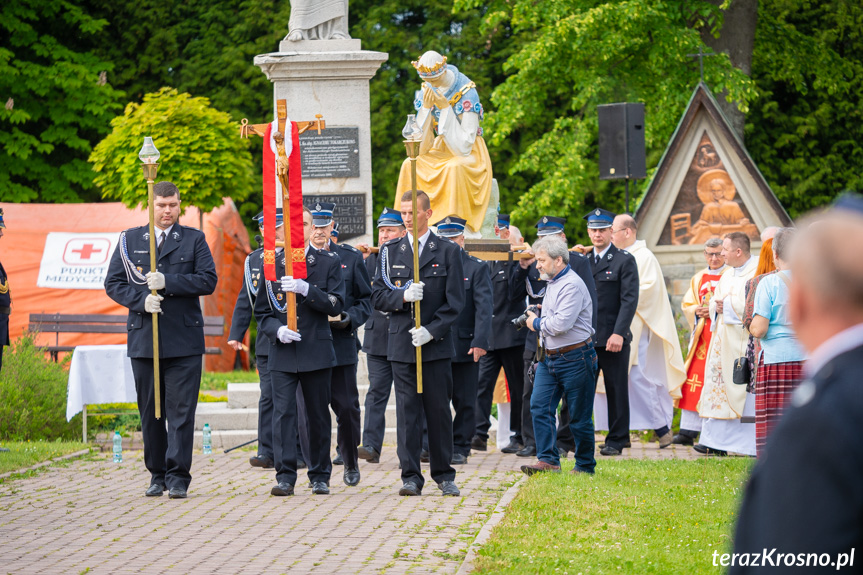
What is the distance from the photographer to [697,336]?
1117cm

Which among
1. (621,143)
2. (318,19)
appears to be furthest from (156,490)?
(621,143)

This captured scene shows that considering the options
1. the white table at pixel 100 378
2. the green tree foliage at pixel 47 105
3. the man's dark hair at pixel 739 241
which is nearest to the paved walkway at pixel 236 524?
the white table at pixel 100 378

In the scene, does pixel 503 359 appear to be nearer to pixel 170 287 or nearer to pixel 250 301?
pixel 250 301

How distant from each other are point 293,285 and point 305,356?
21.6 inches

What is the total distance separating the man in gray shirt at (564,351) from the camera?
27.4 ft

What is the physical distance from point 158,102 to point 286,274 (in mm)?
11535

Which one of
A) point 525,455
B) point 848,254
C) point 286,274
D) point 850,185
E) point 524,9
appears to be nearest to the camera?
point 848,254

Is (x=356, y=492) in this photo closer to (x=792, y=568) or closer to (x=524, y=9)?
(x=792, y=568)

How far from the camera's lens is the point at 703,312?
35.9ft

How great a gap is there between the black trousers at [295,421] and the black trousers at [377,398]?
160cm

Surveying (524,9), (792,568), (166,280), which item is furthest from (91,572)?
(524,9)

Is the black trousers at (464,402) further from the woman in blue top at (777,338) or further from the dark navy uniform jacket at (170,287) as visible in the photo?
the woman in blue top at (777,338)

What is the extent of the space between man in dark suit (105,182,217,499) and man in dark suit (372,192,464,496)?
1321 millimetres

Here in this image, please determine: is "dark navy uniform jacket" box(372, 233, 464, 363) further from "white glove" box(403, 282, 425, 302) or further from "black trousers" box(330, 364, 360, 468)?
"black trousers" box(330, 364, 360, 468)
